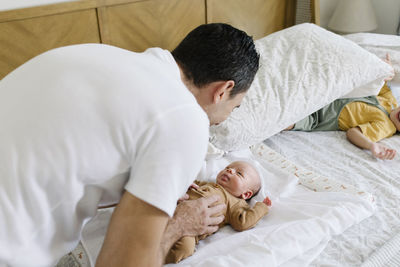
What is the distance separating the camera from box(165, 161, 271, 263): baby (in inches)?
47.9

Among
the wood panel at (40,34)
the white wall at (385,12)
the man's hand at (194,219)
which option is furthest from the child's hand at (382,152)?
the white wall at (385,12)

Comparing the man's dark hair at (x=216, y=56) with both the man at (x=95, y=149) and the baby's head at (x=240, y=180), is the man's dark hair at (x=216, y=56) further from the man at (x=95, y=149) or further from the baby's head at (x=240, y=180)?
the baby's head at (x=240, y=180)

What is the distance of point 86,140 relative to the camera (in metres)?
0.73

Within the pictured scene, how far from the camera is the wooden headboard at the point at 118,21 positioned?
171cm

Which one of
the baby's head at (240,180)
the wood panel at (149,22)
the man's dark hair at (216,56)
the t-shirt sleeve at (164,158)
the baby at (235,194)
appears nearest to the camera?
the t-shirt sleeve at (164,158)

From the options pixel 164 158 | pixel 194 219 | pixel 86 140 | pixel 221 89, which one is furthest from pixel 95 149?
pixel 194 219

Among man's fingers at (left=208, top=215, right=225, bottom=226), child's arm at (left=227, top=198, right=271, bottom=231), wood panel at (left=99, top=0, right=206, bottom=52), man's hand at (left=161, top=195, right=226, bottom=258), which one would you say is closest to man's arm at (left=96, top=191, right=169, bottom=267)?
man's hand at (left=161, top=195, right=226, bottom=258)

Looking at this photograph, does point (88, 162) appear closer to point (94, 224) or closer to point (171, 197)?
point (171, 197)

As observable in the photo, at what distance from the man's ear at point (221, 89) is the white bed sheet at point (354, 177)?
52 cm

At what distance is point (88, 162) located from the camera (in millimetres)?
734

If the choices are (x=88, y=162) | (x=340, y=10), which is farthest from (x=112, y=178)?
(x=340, y=10)

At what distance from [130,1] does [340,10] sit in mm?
1579

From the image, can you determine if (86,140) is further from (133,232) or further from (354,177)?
(354,177)

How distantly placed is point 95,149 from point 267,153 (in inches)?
39.4
